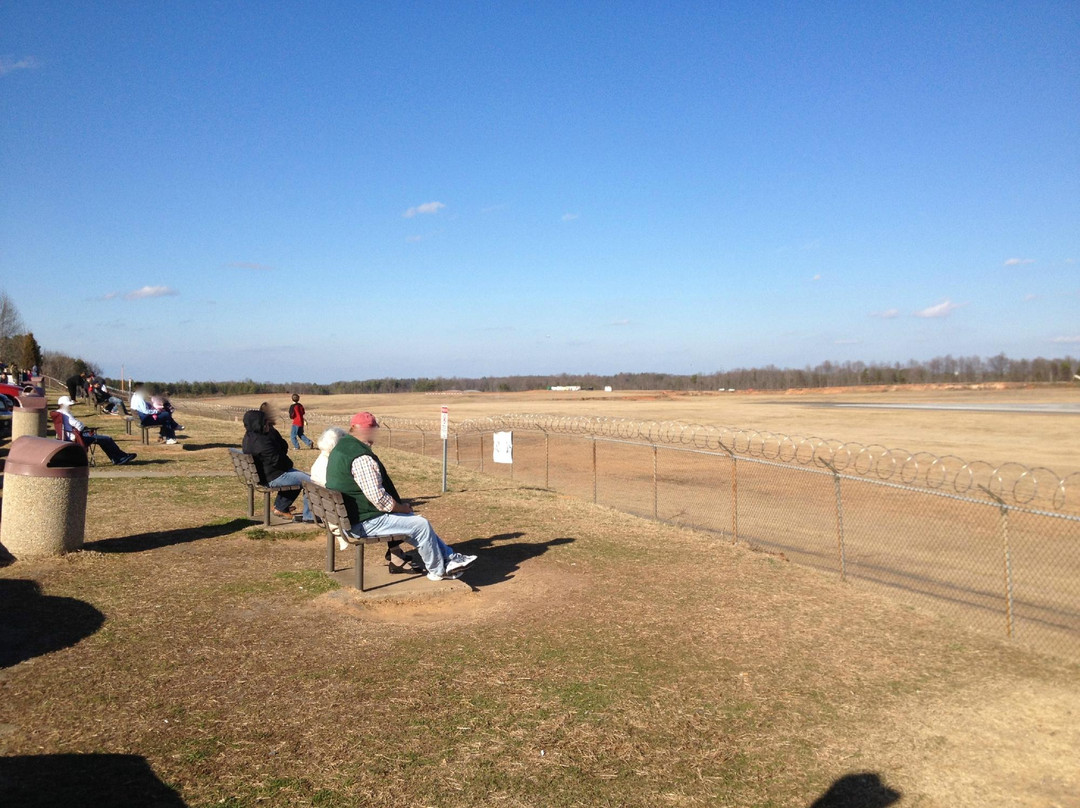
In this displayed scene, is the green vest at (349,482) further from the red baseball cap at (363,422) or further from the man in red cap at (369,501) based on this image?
the red baseball cap at (363,422)

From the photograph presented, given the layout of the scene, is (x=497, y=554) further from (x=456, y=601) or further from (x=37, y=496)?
(x=37, y=496)

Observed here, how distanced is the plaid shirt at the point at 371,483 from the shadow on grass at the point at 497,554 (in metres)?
1.33

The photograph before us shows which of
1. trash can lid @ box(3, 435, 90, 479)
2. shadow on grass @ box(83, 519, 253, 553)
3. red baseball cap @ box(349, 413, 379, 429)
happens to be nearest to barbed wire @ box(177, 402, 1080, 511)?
red baseball cap @ box(349, 413, 379, 429)

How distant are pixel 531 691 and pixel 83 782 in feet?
9.13

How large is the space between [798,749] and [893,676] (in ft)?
5.84

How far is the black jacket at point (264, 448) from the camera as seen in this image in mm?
11000

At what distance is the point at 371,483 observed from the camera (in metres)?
7.83

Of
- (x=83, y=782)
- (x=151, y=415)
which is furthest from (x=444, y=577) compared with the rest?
(x=151, y=415)

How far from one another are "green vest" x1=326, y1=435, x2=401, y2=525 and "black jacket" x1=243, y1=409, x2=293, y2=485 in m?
3.38

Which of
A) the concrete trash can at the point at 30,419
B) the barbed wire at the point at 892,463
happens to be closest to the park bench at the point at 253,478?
the barbed wire at the point at 892,463

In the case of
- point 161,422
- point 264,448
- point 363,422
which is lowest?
point 161,422

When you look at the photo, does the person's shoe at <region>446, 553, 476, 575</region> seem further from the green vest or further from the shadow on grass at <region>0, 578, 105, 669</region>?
the shadow on grass at <region>0, 578, 105, 669</region>

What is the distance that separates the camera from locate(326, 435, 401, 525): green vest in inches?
310

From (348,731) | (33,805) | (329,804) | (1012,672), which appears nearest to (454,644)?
(348,731)
